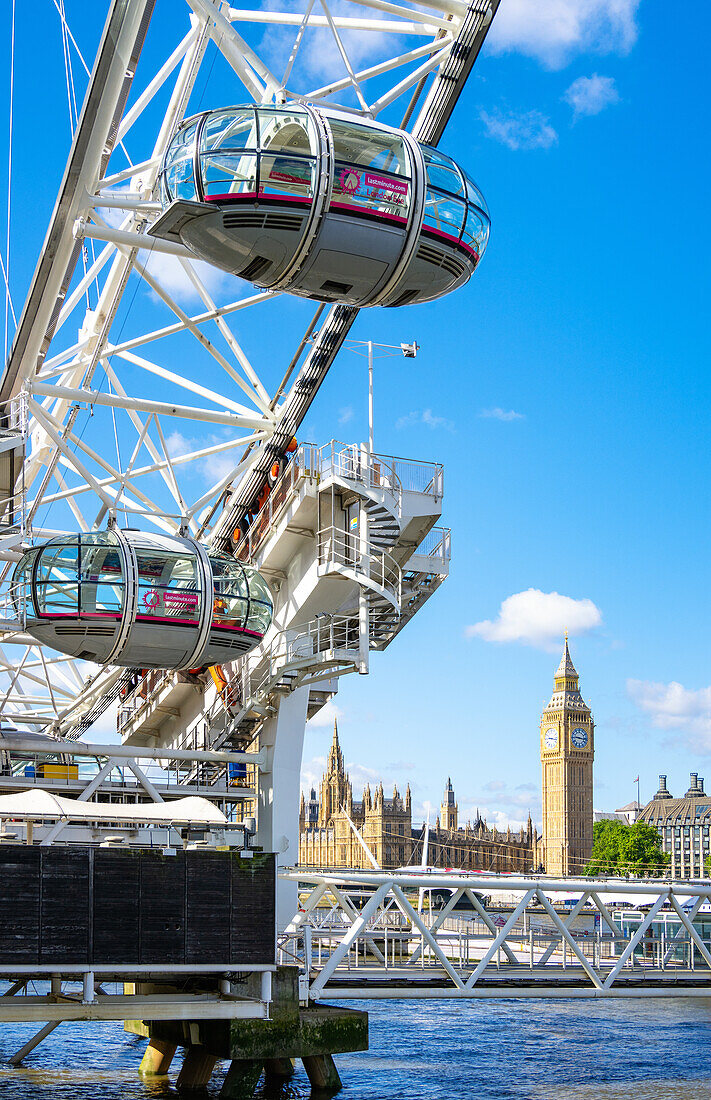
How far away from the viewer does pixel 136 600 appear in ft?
87.7

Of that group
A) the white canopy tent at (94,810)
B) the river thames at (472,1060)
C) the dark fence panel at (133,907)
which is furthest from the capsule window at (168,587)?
the river thames at (472,1060)

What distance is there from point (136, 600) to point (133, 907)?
649 cm

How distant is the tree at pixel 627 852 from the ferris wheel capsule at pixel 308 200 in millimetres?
156609

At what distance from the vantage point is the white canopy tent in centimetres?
2377

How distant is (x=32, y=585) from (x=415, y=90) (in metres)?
11.9

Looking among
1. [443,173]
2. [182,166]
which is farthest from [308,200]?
[443,173]

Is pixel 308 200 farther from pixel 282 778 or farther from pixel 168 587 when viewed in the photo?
pixel 282 778

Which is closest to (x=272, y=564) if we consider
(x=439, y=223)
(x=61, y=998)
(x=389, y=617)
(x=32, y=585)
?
(x=389, y=617)

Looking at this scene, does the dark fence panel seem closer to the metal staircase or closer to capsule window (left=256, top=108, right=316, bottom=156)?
the metal staircase

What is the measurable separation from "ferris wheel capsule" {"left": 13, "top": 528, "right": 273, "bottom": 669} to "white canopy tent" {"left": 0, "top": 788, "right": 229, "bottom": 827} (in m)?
3.20

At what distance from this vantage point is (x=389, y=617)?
29.8 m

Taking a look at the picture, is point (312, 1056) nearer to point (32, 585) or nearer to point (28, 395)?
point (32, 585)

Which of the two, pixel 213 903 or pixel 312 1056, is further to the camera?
pixel 312 1056

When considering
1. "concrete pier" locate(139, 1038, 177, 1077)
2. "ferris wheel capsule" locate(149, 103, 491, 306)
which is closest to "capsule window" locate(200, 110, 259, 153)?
"ferris wheel capsule" locate(149, 103, 491, 306)
